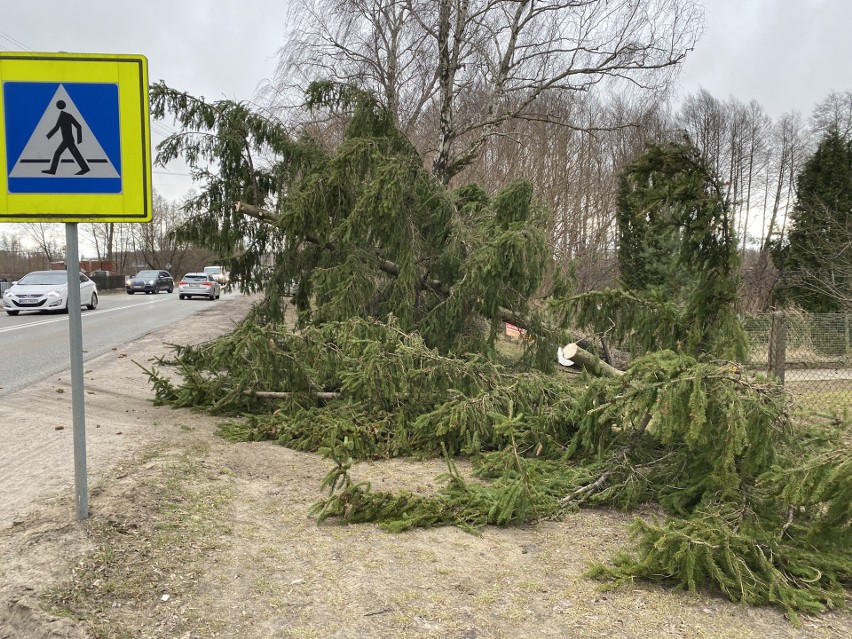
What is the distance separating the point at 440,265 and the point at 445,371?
9.66 feet

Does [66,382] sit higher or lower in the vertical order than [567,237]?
lower

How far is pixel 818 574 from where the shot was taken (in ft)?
10.6

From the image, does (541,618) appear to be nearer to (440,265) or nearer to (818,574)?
(818,574)

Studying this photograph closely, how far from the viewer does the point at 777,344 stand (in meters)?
9.26

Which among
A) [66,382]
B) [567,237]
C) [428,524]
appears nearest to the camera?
[428,524]

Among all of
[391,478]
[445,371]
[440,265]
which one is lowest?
[391,478]

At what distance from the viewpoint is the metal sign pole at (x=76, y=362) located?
3375mm

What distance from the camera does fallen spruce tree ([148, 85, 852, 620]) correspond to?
3.55m

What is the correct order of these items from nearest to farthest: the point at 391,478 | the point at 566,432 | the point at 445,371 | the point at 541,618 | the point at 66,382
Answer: the point at 541,618 < the point at 391,478 < the point at 566,432 < the point at 445,371 < the point at 66,382

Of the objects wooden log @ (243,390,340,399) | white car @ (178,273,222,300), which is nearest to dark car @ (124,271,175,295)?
white car @ (178,273,222,300)

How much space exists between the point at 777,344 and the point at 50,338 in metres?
13.1

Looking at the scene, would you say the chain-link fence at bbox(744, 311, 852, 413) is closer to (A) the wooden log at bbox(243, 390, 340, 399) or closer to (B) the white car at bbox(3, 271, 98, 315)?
(A) the wooden log at bbox(243, 390, 340, 399)

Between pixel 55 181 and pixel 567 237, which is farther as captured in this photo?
pixel 567 237

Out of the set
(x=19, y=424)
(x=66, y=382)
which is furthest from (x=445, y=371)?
(x=66, y=382)
